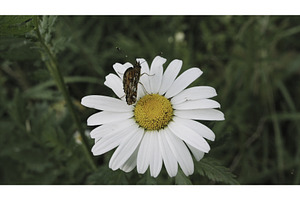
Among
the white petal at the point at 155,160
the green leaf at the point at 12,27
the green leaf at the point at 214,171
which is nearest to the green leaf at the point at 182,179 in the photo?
the green leaf at the point at 214,171

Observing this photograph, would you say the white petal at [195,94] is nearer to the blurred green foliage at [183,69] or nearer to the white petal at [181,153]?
the white petal at [181,153]

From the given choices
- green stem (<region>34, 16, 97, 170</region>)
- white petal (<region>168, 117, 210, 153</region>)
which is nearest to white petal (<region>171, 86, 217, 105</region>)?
white petal (<region>168, 117, 210, 153</region>)

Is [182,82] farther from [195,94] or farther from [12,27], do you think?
[12,27]

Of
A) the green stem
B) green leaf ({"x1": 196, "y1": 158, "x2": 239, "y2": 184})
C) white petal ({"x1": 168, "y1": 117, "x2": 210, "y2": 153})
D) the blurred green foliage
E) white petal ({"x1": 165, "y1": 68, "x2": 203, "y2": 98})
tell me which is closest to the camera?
white petal ({"x1": 168, "y1": 117, "x2": 210, "y2": 153})

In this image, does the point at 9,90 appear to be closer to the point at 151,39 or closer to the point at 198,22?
the point at 151,39

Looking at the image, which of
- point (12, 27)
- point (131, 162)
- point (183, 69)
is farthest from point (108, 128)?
point (183, 69)

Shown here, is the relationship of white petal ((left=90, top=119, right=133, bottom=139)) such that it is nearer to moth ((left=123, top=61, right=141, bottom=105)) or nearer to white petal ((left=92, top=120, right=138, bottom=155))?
white petal ((left=92, top=120, right=138, bottom=155))

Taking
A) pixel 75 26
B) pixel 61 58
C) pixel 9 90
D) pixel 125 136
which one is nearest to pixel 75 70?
pixel 61 58

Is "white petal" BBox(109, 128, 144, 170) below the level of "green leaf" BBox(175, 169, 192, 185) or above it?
above
